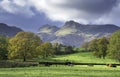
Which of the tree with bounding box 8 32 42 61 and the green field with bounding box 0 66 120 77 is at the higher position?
the tree with bounding box 8 32 42 61

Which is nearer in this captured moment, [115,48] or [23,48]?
[23,48]

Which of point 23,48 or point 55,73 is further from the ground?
point 23,48

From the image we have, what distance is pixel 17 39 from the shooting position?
147500 mm

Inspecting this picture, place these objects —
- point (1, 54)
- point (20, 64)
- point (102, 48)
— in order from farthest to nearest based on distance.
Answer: point (102, 48), point (1, 54), point (20, 64)

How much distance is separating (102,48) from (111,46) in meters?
40.6

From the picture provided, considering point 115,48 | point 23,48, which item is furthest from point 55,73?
point 115,48

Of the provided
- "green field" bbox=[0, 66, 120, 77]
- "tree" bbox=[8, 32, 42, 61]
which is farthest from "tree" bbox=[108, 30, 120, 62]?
"green field" bbox=[0, 66, 120, 77]

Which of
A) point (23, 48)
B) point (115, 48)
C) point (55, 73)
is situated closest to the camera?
point (55, 73)

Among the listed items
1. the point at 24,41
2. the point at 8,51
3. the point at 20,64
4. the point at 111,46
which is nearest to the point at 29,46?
the point at 24,41

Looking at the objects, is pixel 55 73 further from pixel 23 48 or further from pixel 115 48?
pixel 115 48

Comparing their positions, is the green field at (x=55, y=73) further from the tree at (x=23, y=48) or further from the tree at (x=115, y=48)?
the tree at (x=115, y=48)

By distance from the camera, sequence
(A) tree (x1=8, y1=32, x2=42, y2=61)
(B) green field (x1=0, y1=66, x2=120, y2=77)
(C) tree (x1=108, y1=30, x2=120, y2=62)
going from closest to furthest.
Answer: (B) green field (x1=0, y1=66, x2=120, y2=77) < (A) tree (x1=8, y1=32, x2=42, y2=61) < (C) tree (x1=108, y1=30, x2=120, y2=62)

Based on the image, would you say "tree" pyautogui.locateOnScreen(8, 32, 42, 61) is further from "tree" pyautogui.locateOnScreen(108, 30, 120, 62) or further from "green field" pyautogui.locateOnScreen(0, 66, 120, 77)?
"green field" pyautogui.locateOnScreen(0, 66, 120, 77)

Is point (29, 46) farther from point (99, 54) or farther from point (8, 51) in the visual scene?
point (99, 54)
